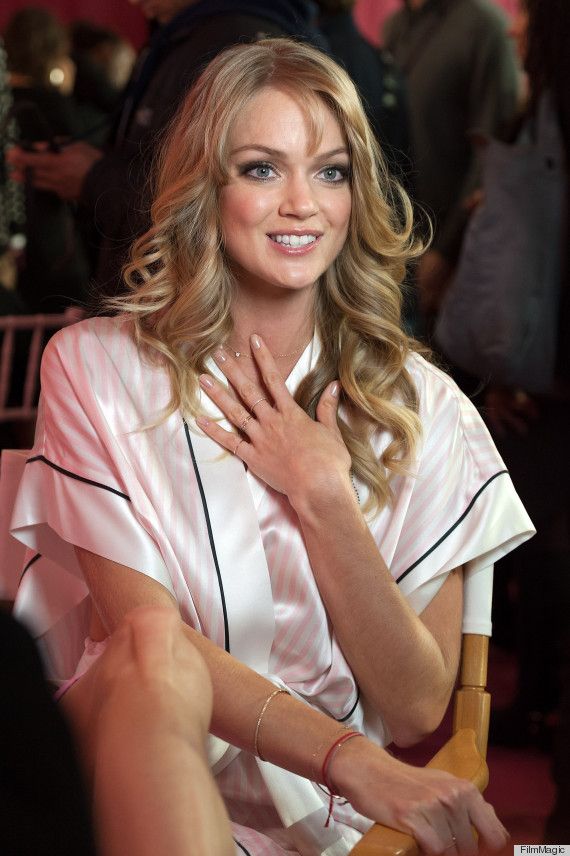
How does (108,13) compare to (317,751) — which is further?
(108,13)

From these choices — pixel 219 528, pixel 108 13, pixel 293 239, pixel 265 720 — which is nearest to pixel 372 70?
pixel 293 239

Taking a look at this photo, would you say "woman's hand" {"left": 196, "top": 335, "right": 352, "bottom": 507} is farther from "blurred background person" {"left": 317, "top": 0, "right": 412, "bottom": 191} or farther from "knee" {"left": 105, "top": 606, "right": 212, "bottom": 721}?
"blurred background person" {"left": 317, "top": 0, "right": 412, "bottom": 191}

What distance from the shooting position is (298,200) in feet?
5.65

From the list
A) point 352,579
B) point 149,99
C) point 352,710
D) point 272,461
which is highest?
point 149,99

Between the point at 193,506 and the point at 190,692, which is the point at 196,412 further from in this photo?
the point at 190,692

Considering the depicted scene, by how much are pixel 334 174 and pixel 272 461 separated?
0.44 meters

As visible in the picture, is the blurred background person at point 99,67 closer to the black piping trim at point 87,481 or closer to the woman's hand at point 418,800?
the black piping trim at point 87,481

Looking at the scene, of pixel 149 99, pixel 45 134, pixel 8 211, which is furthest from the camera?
pixel 8 211

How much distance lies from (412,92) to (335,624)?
2679 millimetres

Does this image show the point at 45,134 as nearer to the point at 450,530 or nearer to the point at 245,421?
the point at 245,421

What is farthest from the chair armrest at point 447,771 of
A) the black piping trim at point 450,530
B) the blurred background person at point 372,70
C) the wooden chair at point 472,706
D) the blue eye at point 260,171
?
the blurred background person at point 372,70

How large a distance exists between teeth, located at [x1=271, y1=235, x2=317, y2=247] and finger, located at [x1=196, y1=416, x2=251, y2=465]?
27cm

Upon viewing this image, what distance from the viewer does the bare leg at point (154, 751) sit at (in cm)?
100

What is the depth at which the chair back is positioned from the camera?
111 inches
